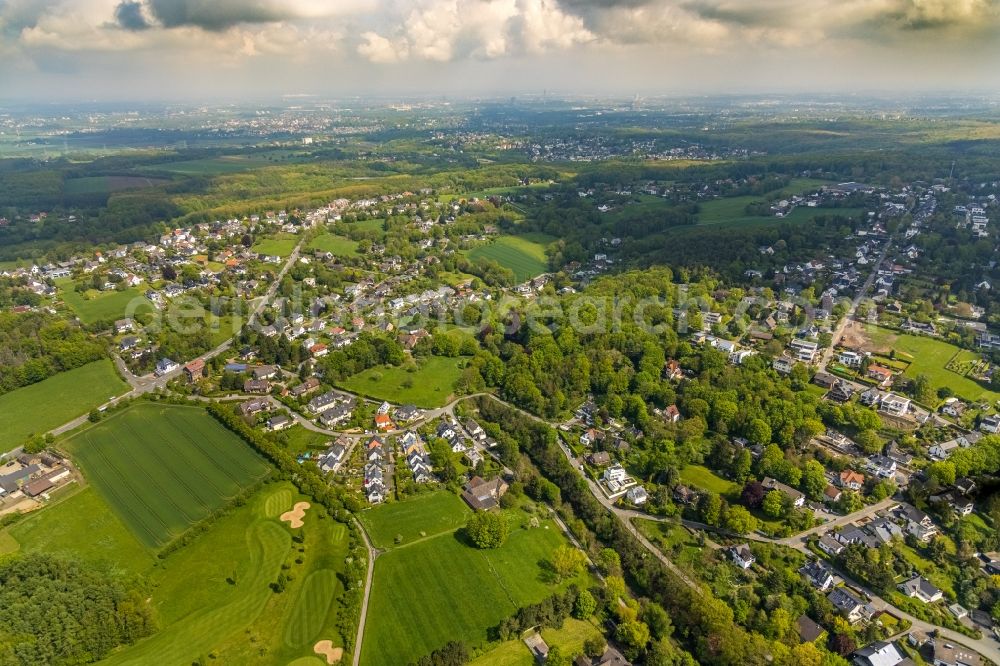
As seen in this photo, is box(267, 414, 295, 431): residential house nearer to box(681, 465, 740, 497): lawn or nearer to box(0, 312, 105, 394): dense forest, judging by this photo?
box(0, 312, 105, 394): dense forest

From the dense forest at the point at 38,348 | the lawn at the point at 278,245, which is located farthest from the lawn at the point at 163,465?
A: the lawn at the point at 278,245

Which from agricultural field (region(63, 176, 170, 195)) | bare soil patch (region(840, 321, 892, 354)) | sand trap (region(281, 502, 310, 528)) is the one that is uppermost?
agricultural field (region(63, 176, 170, 195))

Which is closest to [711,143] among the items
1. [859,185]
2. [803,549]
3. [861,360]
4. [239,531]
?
[859,185]

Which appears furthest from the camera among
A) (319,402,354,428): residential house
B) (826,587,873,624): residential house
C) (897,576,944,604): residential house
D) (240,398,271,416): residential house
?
(240,398,271,416): residential house

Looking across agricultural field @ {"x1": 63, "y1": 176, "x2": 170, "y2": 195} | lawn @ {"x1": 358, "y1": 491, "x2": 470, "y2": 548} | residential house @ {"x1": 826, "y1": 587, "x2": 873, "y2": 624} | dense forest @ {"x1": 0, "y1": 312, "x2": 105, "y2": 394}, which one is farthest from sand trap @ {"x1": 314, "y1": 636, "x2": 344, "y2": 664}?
agricultural field @ {"x1": 63, "y1": 176, "x2": 170, "y2": 195}

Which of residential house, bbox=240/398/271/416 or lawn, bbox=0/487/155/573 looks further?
residential house, bbox=240/398/271/416

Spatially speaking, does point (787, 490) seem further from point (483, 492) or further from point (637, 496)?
point (483, 492)

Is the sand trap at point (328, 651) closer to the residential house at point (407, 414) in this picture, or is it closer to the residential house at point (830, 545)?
the residential house at point (407, 414)

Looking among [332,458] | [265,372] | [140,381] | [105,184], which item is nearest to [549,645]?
[332,458]
